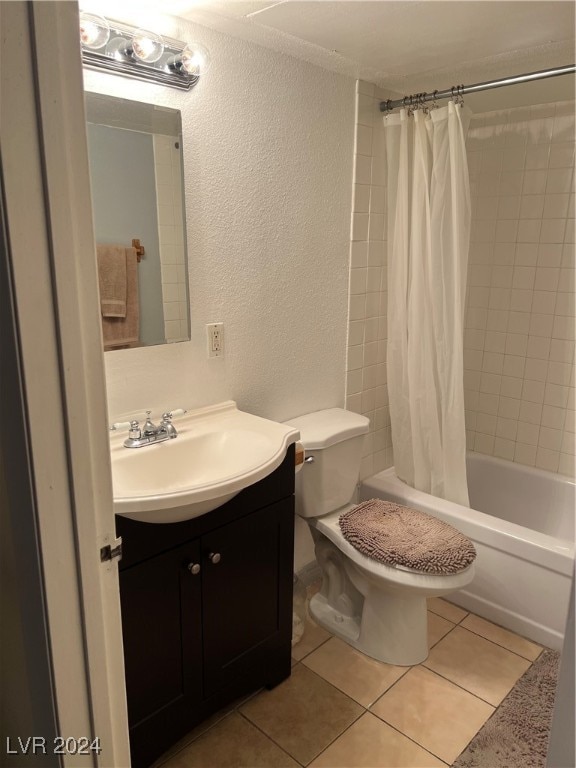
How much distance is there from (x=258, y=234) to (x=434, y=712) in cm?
170

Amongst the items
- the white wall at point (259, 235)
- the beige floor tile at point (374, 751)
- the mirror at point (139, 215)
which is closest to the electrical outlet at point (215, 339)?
the white wall at point (259, 235)

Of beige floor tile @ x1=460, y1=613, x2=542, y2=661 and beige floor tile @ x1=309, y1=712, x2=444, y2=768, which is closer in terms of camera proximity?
beige floor tile @ x1=309, y1=712, x2=444, y2=768

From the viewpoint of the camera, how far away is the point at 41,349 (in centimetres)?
81

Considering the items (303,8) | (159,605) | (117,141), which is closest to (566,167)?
(303,8)

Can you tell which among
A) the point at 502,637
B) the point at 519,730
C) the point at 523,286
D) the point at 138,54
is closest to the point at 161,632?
the point at 519,730

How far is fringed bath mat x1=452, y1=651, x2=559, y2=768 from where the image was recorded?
1702 mm

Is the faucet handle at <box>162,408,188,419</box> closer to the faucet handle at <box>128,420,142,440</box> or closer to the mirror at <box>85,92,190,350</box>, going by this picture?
the faucet handle at <box>128,420,142,440</box>

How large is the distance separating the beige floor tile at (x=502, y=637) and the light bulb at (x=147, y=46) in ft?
7.48

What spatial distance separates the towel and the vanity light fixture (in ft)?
1.59

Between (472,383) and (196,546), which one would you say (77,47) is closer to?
(196,546)

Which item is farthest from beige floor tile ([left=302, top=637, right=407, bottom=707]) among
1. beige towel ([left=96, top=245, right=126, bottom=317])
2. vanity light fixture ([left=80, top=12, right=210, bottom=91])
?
vanity light fixture ([left=80, top=12, right=210, bottom=91])

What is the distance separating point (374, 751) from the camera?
174 centimetres

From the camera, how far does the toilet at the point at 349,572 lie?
2.01 meters

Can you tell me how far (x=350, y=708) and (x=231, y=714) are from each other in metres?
0.39
